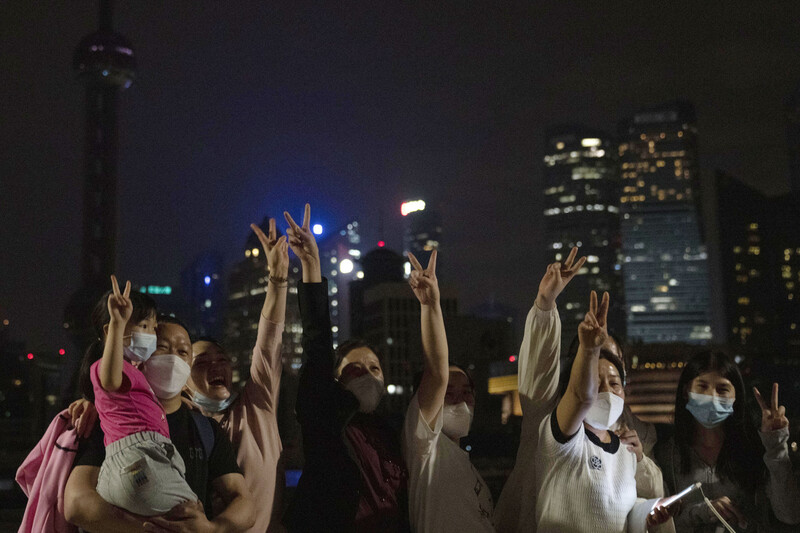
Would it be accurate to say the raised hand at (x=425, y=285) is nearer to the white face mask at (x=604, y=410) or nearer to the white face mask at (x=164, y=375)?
the white face mask at (x=604, y=410)

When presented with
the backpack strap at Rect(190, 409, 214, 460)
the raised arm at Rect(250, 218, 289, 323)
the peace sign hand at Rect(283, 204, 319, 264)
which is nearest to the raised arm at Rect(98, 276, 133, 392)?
the backpack strap at Rect(190, 409, 214, 460)

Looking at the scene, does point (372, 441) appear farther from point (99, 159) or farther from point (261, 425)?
point (99, 159)

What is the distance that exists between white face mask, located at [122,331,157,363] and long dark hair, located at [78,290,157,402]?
81 millimetres

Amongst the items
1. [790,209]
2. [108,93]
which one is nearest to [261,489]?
[108,93]

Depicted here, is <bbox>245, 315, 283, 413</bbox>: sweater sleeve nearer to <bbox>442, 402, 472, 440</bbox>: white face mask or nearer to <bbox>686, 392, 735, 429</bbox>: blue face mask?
<bbox>442, 402, 472, 440</bbox>: white face mask

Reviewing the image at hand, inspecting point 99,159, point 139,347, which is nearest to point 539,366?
point 139,347

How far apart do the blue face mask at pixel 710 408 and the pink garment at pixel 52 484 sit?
368 cm

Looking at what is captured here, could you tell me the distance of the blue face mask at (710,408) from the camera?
213 inches

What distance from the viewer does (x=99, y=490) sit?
3.89 meters

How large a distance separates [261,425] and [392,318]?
100006 millimetres

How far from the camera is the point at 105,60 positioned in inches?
4724

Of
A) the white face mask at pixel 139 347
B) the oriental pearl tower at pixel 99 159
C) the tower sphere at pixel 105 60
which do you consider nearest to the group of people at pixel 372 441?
the white face mask at pixel 139 347

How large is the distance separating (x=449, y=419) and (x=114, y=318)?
2.20m

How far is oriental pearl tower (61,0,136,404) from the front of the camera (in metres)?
107
